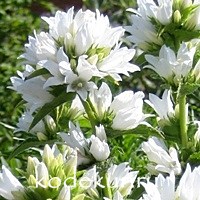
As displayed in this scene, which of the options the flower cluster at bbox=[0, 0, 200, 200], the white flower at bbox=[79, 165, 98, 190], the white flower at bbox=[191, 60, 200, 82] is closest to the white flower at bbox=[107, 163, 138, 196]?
the flower cluster at bbox=[0, 0, 200, 200]

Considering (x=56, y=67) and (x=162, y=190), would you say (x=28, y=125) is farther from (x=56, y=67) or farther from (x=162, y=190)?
(x=162, y=190)

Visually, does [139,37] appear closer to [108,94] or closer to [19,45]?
[108,94]

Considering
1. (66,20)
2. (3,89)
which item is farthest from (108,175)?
(3,89)

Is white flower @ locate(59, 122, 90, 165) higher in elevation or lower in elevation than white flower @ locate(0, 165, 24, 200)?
lower

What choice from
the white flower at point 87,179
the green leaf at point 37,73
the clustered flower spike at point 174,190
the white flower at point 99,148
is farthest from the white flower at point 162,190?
the green leaf at point 37,73

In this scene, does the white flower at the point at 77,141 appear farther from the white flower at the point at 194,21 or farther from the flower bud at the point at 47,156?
the white flower at the point at 194,21

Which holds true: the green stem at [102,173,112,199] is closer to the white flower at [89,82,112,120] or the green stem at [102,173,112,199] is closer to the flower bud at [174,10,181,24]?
the white flower at [89,82,112,120]
